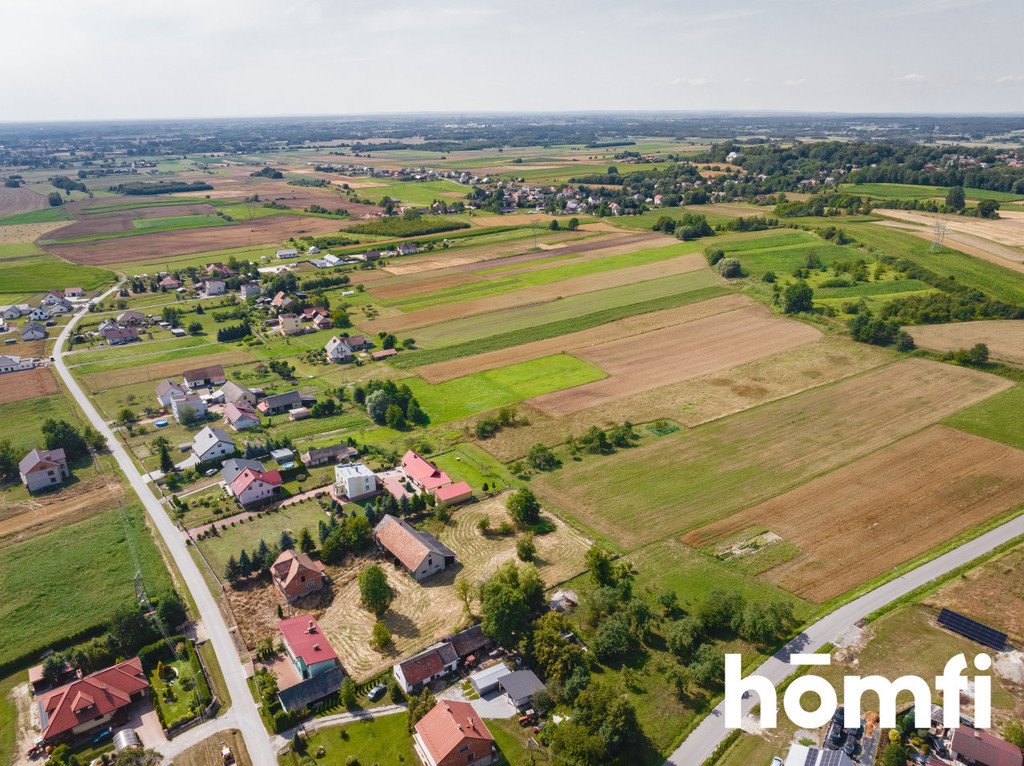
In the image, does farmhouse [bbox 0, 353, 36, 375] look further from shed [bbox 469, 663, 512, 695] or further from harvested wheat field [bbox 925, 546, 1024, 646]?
harvested wheat field [bbox 925, 546, 1024, 646]

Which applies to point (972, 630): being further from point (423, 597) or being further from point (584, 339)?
point (584, 339)

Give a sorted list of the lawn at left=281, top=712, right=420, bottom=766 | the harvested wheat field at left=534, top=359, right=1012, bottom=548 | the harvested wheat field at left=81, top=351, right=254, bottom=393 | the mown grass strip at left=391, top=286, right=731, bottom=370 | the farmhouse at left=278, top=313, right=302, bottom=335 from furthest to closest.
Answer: the farmhouse at left=278, top=313, right=302, bottom=335 → the mown grass strip at left=391, top=286, right=731, bottom=370 → the harvested wheat field at left=81, top=351, right=254, bottom=393 → the harvested wheat field at left=534, top=359, right=1012, bottom=548 → the lawn at left=281, top=712, right=420, bottom=766

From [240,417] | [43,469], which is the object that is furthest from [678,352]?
[43,469]

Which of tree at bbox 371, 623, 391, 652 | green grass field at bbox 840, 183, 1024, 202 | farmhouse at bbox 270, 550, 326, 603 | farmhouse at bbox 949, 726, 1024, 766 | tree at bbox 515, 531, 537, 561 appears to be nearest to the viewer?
farmhouse at bbox 949, 726, 1024, 766

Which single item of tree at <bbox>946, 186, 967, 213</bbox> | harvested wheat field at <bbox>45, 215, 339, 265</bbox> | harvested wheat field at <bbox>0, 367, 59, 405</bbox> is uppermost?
tree at <bbox>946, 186, 967, 213</bbox>

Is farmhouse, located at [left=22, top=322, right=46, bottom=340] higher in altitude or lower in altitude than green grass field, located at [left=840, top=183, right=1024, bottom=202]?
lower

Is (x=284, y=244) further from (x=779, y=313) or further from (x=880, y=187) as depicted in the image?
(x=880, y=187)

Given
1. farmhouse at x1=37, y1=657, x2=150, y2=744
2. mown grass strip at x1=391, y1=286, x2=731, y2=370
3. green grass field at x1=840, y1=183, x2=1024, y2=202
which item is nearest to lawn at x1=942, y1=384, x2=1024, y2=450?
mown grass strip at x1=391, y1=286, x2=731, y2=370

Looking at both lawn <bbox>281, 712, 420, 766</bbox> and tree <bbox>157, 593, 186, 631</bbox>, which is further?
tree <bbox>157, 593, 186, 631</bbox>
